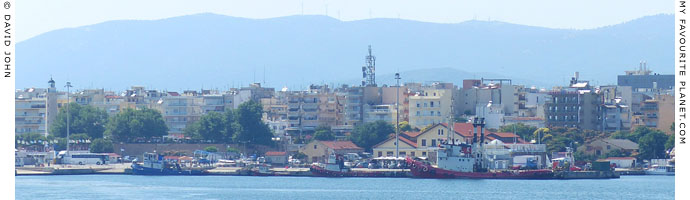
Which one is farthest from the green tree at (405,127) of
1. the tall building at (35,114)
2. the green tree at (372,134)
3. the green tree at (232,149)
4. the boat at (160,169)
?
the tall building at (35,114)

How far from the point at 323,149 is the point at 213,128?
12933mm

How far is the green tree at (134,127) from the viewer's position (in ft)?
368

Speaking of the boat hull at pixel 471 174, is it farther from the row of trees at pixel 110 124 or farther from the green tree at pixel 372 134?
the row of trees at pixel 110 124

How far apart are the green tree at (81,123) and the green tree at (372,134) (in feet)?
73.1

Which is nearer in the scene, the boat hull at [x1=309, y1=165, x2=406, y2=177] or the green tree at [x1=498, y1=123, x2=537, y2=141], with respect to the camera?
the boat hull at [x1=309, y1=165, x2=406, y2=177]

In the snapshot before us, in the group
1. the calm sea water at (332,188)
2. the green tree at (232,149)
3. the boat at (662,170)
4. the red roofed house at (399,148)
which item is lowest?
the calm sea water at (332,188)

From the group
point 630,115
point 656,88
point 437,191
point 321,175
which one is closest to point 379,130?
point 321,175

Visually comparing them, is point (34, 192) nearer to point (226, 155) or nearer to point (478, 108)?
point (226, 155)

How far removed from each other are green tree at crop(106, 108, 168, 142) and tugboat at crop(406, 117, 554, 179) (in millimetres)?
35017

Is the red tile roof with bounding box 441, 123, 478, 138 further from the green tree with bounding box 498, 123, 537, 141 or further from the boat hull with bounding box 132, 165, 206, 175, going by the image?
the boat hull with bounding box 132, 165, 206, 175

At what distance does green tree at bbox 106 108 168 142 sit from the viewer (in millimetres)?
112312

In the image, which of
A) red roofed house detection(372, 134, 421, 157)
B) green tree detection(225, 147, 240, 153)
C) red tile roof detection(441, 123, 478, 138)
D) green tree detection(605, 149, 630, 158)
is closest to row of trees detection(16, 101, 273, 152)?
green tree detection(225, 147, 240, 153)

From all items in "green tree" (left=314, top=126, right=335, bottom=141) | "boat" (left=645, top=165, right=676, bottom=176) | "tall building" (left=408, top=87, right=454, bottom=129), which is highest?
"tall building" (left=408, top=87, right=454, bottom=129)
